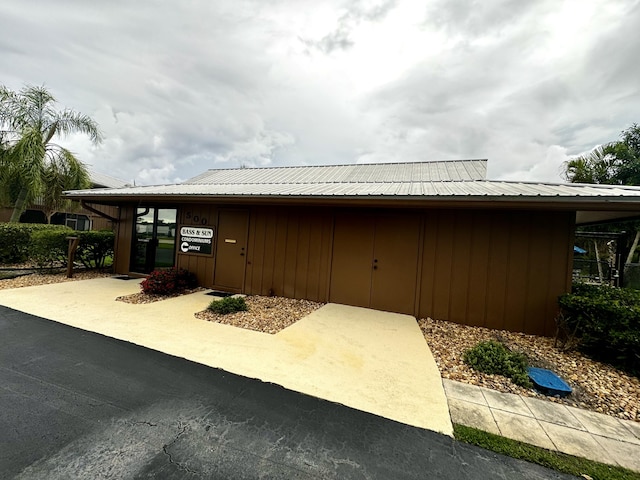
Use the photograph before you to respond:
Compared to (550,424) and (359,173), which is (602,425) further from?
(359,173)

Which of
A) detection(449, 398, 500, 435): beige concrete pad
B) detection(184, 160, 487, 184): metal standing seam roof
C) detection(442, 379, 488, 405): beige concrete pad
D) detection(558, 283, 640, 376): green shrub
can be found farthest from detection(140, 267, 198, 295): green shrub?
detection(558, 283, 640, 376): green shrub

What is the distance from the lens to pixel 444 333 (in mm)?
4387

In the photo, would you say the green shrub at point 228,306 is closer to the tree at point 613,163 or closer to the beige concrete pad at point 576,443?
A: the beige concrete pad at point 576,443

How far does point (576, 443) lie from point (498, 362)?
1205mm

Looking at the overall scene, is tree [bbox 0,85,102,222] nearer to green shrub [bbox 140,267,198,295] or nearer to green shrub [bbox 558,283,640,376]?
green shrub [bbox 140,267,198,295]

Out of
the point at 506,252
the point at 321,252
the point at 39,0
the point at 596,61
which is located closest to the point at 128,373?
the point at 321,252

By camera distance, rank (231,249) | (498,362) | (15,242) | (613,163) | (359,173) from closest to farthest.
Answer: (498,362)
(231,249)
(15,242)
(359,173)
(613,163)

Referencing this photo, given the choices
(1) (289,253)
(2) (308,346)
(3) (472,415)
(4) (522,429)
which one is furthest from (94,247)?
(4) (522,429)

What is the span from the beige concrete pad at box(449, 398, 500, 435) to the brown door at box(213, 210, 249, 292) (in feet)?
16.8

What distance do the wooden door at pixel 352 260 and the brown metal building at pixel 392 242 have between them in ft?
0.07

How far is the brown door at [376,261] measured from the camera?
5250 millimetres

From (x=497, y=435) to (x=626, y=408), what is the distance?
161cm

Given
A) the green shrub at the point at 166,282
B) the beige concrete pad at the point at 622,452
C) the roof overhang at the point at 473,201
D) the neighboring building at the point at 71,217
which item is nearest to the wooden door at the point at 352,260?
the roof overhang at the point at 473,201

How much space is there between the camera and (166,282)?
5859mm
